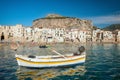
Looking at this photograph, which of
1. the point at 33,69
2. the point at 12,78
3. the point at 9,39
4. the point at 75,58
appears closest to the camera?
the point at 12,78

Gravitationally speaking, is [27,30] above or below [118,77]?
above

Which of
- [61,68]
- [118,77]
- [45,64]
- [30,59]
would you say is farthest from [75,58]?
[118,77]

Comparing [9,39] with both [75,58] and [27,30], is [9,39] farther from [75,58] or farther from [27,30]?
[75,58]

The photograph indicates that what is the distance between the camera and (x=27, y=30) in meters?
190

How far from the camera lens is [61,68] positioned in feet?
126

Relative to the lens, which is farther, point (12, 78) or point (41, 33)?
point (41, 33)

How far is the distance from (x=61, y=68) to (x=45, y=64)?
3.28 meters

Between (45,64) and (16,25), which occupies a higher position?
(16,25)

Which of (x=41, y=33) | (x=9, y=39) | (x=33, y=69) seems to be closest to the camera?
(x=33, y=69)

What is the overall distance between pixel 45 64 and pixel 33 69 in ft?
8.09

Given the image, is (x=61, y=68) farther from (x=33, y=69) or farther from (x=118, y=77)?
(x=118, y=77)

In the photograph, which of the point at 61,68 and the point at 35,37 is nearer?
the point at 61,68

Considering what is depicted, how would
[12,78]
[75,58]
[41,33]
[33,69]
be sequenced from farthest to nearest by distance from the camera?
[41,33], [75,58], [33,69], [12,78]

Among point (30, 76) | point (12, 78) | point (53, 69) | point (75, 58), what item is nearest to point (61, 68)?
point (53, 69)
